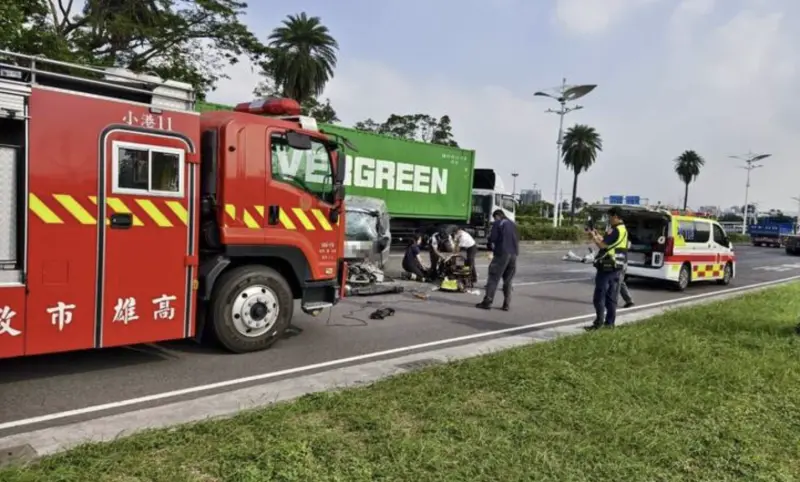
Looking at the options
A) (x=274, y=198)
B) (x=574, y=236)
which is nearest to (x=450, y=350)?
(x=274, y=198)

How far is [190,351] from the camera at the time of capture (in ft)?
21.9

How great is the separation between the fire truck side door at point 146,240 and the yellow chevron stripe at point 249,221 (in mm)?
559

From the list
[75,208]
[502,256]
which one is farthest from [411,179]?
[75,208]

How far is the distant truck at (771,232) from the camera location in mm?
49000

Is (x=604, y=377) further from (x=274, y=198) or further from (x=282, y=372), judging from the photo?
(x=274, y=198)

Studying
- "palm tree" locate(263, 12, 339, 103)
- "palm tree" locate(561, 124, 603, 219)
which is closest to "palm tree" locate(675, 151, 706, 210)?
"palm tree" locate(561, 124, 603, 219)

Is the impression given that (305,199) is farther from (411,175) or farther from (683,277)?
(411,175)

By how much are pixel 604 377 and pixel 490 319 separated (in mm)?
3987

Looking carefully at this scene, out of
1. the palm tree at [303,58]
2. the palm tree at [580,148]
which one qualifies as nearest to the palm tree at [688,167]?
the palm tree at [580,148]

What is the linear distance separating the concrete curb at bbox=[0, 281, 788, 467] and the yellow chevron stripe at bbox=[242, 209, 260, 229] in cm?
165

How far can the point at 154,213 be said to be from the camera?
5.67 meters

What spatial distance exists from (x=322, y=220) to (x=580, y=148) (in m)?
57.5

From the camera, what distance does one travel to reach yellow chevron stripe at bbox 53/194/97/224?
504 cm

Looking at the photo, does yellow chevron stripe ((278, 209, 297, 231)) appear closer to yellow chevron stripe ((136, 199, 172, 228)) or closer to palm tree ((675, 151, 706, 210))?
yellow chevron stripe ((136, 199, 172, 228))
